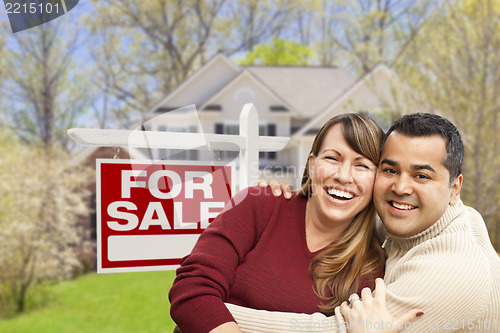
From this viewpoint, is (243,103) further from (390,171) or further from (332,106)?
(390,171)

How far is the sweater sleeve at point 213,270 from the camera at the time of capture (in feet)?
5.23

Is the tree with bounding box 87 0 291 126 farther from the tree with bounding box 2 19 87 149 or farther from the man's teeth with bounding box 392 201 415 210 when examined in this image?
the man's teeth with bounding box 392 201 415 210

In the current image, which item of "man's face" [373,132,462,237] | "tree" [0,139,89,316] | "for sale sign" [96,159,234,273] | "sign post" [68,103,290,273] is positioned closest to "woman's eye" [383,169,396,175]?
"man's face" [373,132,462,237]

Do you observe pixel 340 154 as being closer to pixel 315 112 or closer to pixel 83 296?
pixel 83 296

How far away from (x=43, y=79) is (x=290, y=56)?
1081 centimetres

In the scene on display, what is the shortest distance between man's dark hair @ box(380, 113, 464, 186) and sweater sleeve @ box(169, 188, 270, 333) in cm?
68

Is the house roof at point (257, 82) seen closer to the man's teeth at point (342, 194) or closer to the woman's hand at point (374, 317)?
the man's teeth at point (342, 194)

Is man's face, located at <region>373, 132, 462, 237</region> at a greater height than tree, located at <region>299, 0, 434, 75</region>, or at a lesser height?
lesser

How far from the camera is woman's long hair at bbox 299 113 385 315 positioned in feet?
5.88

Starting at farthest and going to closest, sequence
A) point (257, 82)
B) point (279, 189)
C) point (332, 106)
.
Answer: point (257, 82)
point (332, 106)
point (279, 189)

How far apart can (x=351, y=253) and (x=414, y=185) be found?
1.25ft

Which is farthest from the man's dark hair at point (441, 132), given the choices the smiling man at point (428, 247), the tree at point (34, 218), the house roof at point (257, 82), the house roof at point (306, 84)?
the house roof at point (306, 84)

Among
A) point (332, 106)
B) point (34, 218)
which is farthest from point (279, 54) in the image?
point (34, 218)

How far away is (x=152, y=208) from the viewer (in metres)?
2.38
